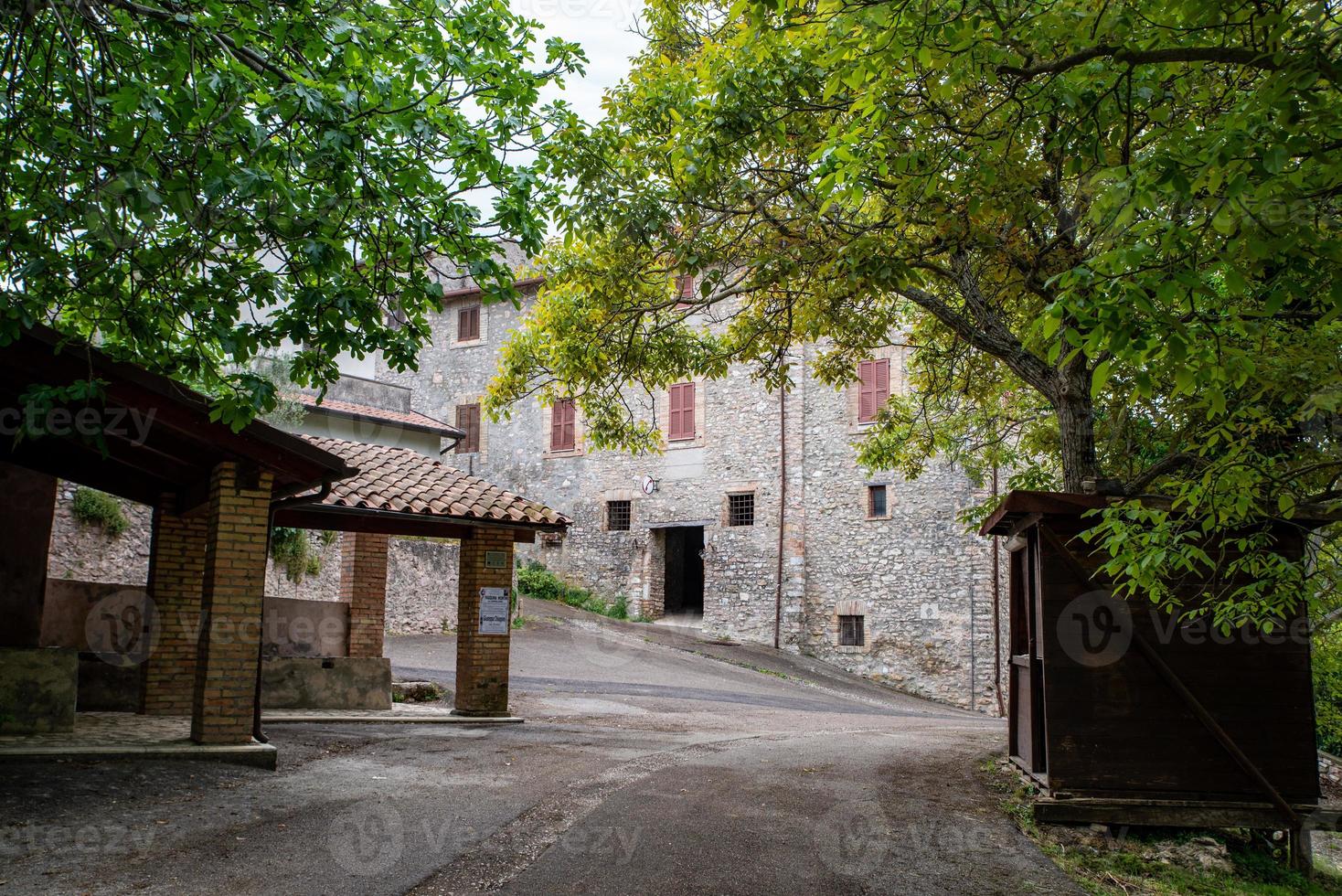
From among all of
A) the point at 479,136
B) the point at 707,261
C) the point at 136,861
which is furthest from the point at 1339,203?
the point at 136,861

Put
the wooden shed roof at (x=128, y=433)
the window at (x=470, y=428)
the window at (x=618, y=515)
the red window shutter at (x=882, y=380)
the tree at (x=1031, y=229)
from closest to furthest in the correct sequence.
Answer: the tree at (x=1031, y=229)
the wooden shed roof at (x=128, y=433)
the red window shutter at (x=882, y=380)
the window at (x=618, y=515)
the window at (x=470, y=428)

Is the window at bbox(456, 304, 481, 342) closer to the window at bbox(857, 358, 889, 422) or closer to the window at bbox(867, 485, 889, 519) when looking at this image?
the window at bbox(857, 358, 889, 422)

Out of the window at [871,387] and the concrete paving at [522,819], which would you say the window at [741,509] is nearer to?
the window at [871,387]

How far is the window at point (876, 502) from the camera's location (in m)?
23.4

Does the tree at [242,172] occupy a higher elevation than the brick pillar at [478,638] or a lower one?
higher

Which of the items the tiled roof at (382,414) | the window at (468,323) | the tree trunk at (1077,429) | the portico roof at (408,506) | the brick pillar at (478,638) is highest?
the window at (468,323)

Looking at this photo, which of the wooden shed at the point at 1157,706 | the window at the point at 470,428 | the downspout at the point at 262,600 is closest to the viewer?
the wooden shed at the point at 1157,706

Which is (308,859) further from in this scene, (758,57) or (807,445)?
(807,445)

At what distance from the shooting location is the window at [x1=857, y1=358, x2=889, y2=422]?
2356cm

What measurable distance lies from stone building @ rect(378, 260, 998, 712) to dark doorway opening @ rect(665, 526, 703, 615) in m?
0.05

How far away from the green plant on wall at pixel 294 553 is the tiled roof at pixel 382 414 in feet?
14.1

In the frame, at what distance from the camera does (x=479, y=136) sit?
6.74 meters

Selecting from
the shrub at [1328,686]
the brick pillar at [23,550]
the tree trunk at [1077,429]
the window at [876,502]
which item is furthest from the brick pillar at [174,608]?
the window at [876,502]

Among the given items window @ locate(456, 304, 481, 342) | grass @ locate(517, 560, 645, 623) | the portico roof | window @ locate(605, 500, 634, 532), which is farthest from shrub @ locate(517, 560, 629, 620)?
the portico roof
